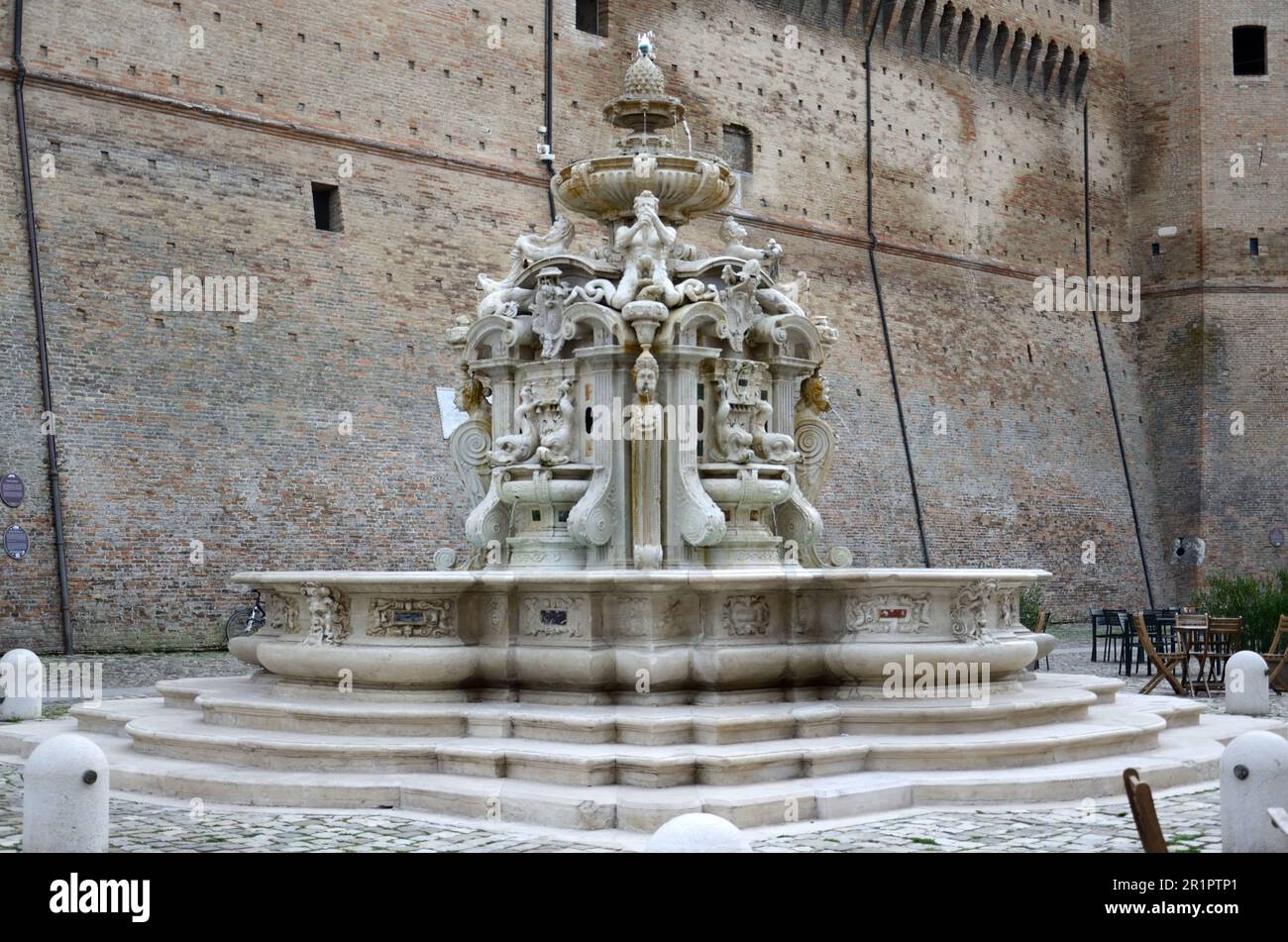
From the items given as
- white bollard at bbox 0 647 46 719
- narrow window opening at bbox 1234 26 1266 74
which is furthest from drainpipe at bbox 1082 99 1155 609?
white bollard at bbox 0 647 46 719

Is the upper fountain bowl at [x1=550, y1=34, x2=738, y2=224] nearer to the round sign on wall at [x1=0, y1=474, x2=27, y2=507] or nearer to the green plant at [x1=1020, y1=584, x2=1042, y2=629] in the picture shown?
the round sign on wall at [x1=0, y1=474, x2=27, y2=507]

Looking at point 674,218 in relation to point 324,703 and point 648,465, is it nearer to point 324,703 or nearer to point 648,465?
point 648,465

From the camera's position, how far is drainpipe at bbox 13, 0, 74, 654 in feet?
50.5

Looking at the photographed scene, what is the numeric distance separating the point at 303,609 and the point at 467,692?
1116mm

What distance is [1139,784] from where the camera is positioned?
4.57 meters

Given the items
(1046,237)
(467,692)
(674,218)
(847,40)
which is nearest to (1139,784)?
(467,692)

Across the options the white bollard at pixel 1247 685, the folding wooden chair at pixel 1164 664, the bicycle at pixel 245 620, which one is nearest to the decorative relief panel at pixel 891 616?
the white bollard at pixel 1247 685

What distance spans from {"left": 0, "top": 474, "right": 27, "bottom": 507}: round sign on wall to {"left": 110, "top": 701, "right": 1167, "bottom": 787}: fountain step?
321 inches

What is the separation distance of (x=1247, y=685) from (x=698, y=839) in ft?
24.8

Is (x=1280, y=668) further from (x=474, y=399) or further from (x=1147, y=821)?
(x=1147, y=821)

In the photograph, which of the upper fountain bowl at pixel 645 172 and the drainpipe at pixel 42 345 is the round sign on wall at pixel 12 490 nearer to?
the drainpipe at pixel 42 345

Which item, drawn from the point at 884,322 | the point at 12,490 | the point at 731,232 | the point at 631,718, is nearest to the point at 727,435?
the point at 731,232

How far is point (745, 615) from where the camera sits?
26.2 ft

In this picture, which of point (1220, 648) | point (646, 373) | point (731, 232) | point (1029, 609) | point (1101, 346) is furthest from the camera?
point (1101, 346)
